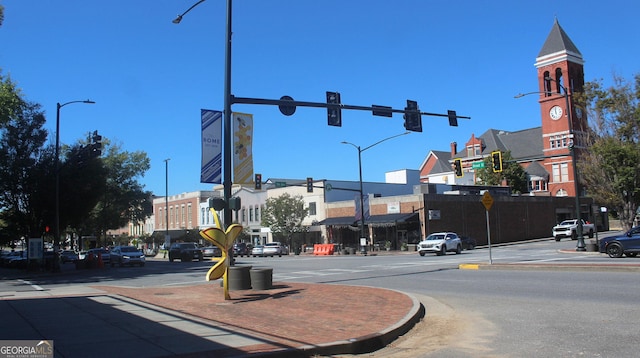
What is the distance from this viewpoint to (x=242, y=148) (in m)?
16.0

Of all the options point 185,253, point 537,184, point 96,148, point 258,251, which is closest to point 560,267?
point 96,148

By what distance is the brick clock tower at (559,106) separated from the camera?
8088cm

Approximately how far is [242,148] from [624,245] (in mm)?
18866

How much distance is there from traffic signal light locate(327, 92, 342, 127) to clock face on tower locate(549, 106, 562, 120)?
75.4 m

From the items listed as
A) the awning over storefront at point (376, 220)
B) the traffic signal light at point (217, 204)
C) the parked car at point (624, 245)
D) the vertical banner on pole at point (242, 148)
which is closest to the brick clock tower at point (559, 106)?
the awning over storefront at point (376, 220)

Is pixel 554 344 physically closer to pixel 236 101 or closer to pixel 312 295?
pixel 312 295

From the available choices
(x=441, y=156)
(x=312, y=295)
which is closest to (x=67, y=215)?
(x=312, y=295)

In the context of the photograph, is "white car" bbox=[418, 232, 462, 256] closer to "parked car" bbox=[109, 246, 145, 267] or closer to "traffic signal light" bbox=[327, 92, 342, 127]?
"traffic signal light" bbox=[327, 92, 342, 127]

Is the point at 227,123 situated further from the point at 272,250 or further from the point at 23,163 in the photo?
the point at 272,250

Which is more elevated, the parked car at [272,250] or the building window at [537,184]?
the building window at [537,184]

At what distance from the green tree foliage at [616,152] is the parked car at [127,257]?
111ft

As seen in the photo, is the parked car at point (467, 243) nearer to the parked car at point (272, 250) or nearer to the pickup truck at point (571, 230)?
the pickup truck at point (571, 230)

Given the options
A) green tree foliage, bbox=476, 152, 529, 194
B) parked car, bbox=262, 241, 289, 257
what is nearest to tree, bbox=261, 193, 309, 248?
parked car, bbox=262, 241, 289, 257

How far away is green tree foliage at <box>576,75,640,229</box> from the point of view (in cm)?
3584
